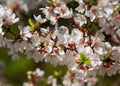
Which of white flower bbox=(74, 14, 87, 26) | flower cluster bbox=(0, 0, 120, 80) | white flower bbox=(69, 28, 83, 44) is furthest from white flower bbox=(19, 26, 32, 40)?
white flower bbox=(74, 14, 87, 26)

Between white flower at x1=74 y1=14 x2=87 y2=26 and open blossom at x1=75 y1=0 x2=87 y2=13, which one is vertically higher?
open blossom at x1=75 y1=0 x2=87 y2=13

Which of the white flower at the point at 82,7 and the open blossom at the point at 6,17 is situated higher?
the white flower at the point at 82,7

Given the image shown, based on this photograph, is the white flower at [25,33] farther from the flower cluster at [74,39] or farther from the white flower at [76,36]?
the white flower at [76,36]

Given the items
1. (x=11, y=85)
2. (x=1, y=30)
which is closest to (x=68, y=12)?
(x=1, y=30)

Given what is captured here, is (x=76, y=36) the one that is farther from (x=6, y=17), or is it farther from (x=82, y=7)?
(x=6, y=17)

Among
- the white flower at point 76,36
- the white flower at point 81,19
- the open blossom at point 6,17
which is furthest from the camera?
the white flower at point 81,19

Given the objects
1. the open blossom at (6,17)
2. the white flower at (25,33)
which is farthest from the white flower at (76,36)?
the open blossom at (6,17)

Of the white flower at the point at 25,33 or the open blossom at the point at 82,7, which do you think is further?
the open blossom at the point at 82,7

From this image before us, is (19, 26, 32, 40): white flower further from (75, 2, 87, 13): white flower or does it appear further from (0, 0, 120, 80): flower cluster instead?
(75, 2, 87, 13): white flower

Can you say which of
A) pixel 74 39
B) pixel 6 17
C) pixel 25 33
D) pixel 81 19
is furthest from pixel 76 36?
pixel 6 17

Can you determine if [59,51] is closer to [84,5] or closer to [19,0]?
[84,5]
